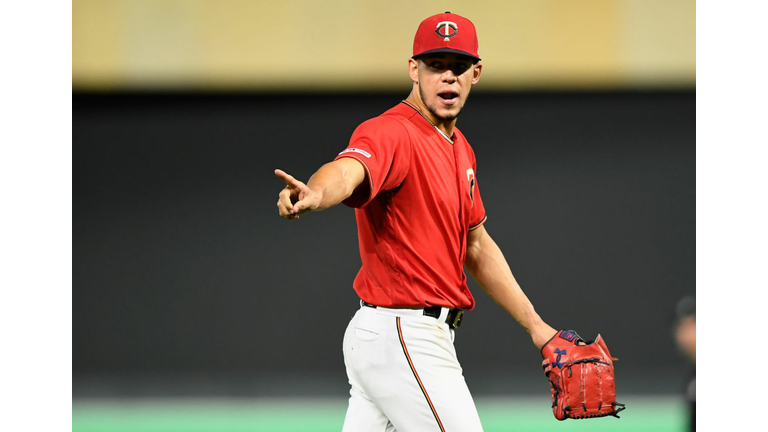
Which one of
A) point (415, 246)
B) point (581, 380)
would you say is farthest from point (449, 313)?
point (581, 380)

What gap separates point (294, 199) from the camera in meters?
1.83

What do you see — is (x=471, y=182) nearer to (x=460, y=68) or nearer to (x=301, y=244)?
(x=460, y=68)

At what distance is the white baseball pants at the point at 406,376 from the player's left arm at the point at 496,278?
1.50 feet

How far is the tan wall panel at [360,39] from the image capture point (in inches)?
217

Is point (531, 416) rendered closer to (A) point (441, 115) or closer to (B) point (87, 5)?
(A) point (441, 115)

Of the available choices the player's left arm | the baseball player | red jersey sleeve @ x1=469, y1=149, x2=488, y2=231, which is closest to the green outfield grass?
the player's left arm

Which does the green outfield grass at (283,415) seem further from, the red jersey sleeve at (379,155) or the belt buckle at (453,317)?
the red jersey sleeve at (379,155)

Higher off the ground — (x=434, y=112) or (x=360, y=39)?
(x=360, y=39)

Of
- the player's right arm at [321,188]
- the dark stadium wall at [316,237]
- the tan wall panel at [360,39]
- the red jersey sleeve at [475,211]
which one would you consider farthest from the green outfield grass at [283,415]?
the player's right arm at [321,188]

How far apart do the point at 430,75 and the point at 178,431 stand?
13.6ft

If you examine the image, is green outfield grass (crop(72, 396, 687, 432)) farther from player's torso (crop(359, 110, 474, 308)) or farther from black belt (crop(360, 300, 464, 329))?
player's torso (crop(359, 110, 474, 308))

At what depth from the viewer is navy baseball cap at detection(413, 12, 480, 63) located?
241 cm

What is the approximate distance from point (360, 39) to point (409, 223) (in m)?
3.55

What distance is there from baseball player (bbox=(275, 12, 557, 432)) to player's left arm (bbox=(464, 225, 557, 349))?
0.91ft
